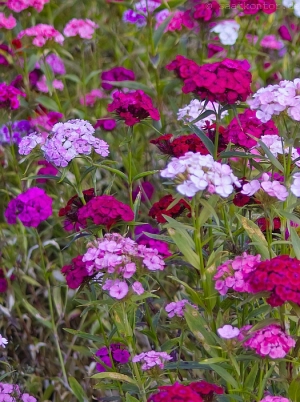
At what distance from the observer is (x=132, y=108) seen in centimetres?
268

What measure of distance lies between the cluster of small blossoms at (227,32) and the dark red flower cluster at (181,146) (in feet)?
5.49

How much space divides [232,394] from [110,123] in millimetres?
2100

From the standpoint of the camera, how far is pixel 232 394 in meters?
2.21

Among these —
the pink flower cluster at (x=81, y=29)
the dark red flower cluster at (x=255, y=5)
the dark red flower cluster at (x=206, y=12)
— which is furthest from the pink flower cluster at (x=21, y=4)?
the dark red flower cluster at (x=255, y=5)

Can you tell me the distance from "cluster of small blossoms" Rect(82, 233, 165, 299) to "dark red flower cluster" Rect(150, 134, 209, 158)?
1.46 ft

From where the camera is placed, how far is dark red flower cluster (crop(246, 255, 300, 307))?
1879 millimetres

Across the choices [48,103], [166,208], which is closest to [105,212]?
[166,208]

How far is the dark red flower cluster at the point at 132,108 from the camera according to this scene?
2.67 meters

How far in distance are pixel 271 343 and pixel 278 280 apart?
0.17 m

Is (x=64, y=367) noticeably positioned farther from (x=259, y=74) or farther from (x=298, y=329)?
(x=259, y=74)

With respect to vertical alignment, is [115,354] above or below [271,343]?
below

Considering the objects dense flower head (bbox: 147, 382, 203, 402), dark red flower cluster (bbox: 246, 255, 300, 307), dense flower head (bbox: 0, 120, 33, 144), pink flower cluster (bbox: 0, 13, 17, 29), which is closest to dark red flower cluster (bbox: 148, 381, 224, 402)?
dense flower head (bbox: 147, 382, 203, 402)

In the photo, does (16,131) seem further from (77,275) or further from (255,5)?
(77,275)

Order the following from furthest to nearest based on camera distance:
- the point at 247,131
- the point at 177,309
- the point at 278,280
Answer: the point at 247,131
the point at 177,309
the point at 278,280
